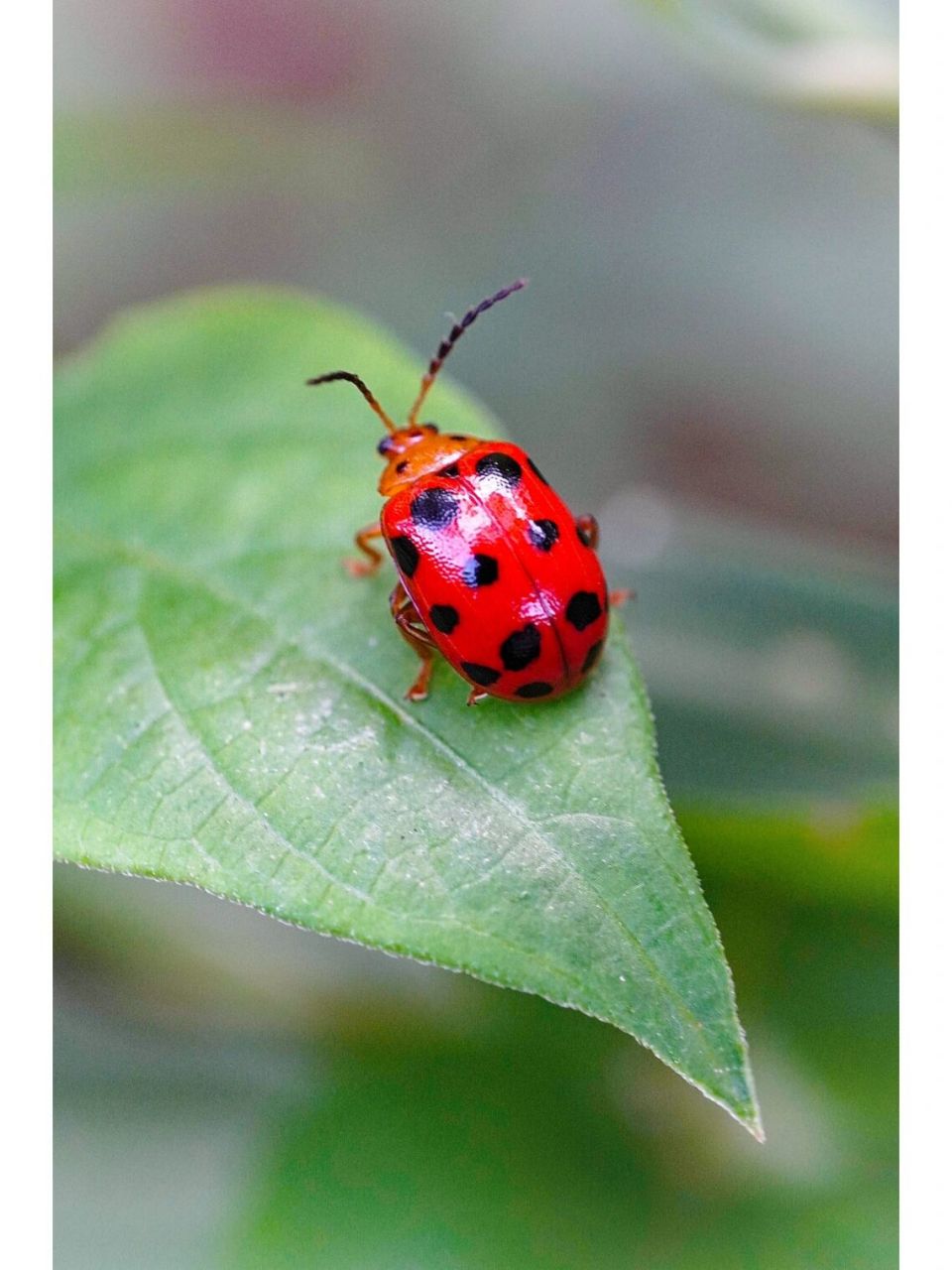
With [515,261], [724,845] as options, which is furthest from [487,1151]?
[515,261]

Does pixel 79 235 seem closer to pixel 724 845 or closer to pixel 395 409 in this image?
pixel 395 409

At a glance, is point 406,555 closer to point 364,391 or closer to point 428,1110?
point 364,391

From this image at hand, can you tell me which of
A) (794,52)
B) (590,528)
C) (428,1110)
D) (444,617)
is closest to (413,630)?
(444,617)

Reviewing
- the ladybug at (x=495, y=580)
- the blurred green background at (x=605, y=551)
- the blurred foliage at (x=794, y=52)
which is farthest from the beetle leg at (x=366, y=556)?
the blurred foliage at (x=794, y=52)

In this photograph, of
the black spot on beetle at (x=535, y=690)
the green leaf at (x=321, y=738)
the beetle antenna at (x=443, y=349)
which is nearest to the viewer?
the green leaf at (x=321, y=738)

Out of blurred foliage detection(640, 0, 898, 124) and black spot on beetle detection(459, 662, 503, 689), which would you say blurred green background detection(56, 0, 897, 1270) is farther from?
black spot on beetle detection(459, 662, 503, 689)

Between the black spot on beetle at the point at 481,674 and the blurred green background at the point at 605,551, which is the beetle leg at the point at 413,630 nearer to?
the black spot on beetle at the point at 481,674
